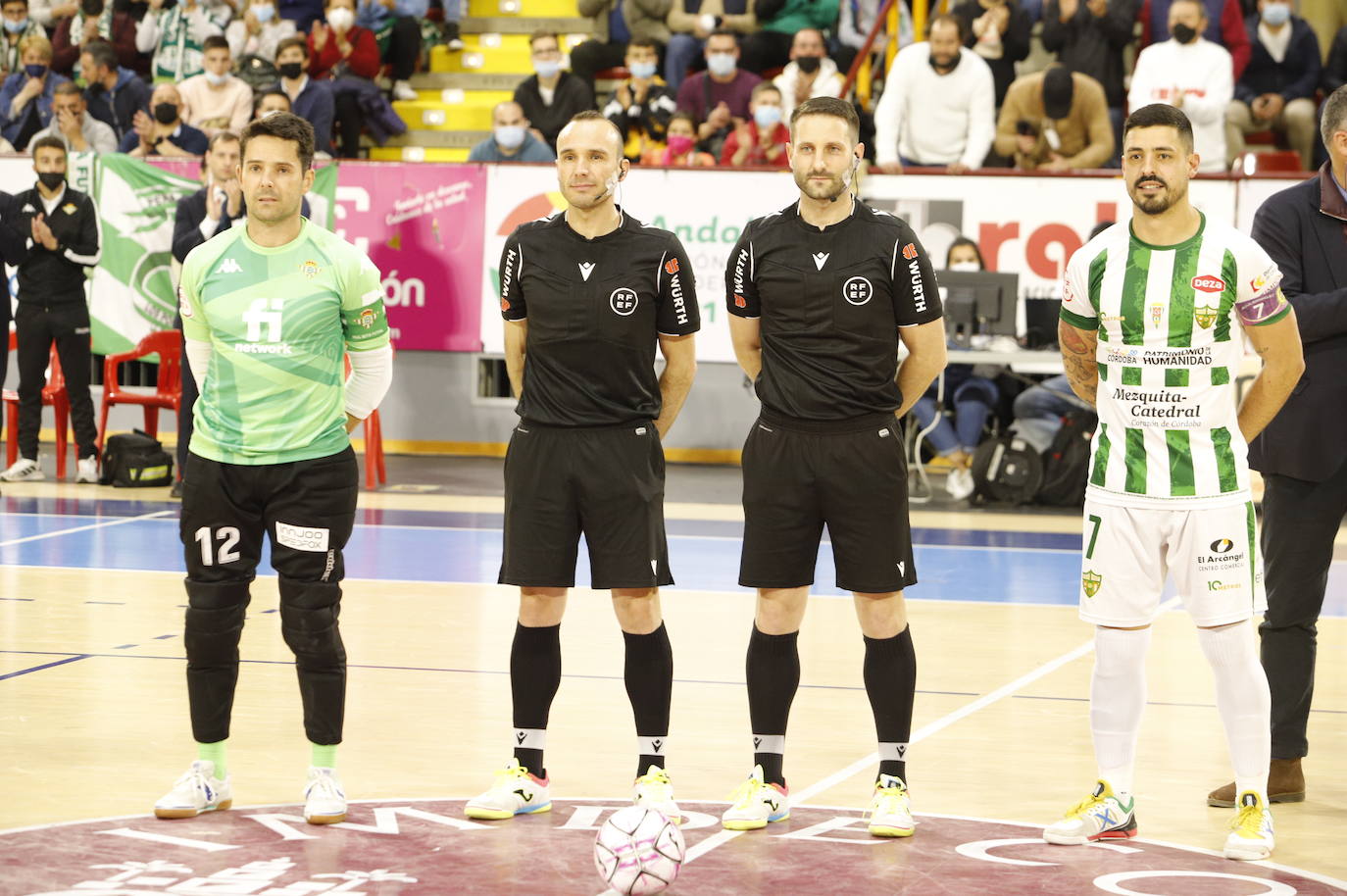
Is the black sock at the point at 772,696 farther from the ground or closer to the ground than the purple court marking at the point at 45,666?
farther from the ground

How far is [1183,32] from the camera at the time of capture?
16.5 m

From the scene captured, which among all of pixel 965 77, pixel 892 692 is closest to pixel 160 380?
pixel 965 77

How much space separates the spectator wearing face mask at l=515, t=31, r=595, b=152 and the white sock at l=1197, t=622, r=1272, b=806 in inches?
517

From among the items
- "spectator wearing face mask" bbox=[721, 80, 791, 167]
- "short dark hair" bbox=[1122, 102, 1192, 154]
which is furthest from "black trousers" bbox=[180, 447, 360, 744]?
"spectator wearing face mask" bbox=[721, 80, 791, 167]

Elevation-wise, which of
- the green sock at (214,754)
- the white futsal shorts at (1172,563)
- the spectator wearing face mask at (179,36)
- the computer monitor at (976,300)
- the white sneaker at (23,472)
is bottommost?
the green sock at (214,754)

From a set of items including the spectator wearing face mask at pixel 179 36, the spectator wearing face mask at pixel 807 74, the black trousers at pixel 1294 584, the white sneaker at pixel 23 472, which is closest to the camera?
the black trousers at pixel 1294 584

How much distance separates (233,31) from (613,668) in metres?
13.0

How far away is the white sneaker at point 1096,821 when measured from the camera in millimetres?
5680

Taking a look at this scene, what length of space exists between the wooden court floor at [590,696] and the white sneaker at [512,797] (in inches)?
11.1

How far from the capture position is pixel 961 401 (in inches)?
597

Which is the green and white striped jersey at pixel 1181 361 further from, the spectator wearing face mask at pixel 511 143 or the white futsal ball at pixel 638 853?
the spectator wearing face mask at pixel 511 143

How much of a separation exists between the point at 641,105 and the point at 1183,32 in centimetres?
511

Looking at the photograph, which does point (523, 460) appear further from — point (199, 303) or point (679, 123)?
point (679, 123)

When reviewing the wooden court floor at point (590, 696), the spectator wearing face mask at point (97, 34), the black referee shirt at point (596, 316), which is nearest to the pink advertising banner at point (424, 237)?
the spectator wearing face mask at point (97, 34)
